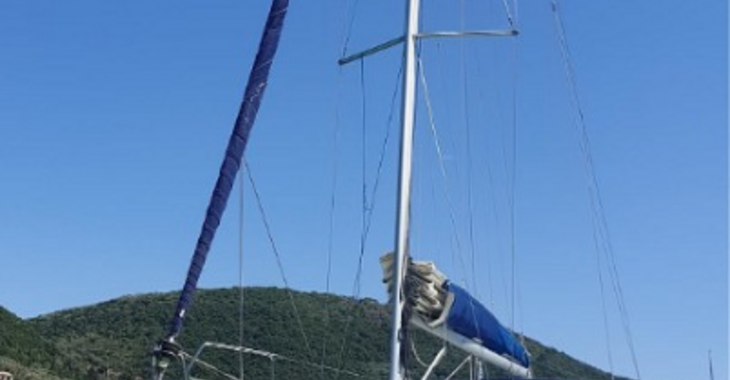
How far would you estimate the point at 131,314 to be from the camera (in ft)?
354

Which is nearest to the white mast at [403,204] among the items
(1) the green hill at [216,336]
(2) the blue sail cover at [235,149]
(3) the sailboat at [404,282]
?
(3) the sailboat at [404,282]

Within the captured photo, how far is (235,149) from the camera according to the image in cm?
1361

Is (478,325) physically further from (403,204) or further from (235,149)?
(235,149)

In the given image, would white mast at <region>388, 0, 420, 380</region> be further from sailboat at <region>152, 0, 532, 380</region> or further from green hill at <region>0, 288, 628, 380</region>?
green hill at <region>0, 288, 628, 380</region>

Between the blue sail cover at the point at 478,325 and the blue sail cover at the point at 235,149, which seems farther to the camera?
the blue sail cover at the point at 478,325

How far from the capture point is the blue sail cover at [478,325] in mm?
14828

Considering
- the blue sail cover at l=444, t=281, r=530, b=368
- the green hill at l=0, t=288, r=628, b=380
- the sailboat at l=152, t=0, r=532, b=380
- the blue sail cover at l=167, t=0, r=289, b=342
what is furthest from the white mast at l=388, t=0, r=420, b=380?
the green hill at l=0, t=288, r=628, b=380

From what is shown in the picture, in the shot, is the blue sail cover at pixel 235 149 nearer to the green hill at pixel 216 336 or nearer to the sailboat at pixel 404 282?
the sailboat at pixel 404 282

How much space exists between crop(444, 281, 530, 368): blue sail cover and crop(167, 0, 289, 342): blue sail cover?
3267mm

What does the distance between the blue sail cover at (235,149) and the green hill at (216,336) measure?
30.5 meters

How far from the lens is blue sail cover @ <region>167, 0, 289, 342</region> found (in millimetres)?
12984

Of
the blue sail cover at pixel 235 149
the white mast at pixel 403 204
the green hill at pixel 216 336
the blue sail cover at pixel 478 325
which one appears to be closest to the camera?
the blue sail cover at pixel 235 149

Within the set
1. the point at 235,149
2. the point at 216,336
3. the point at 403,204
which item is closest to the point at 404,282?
the point at 403,204

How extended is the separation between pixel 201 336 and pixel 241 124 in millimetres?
80515
